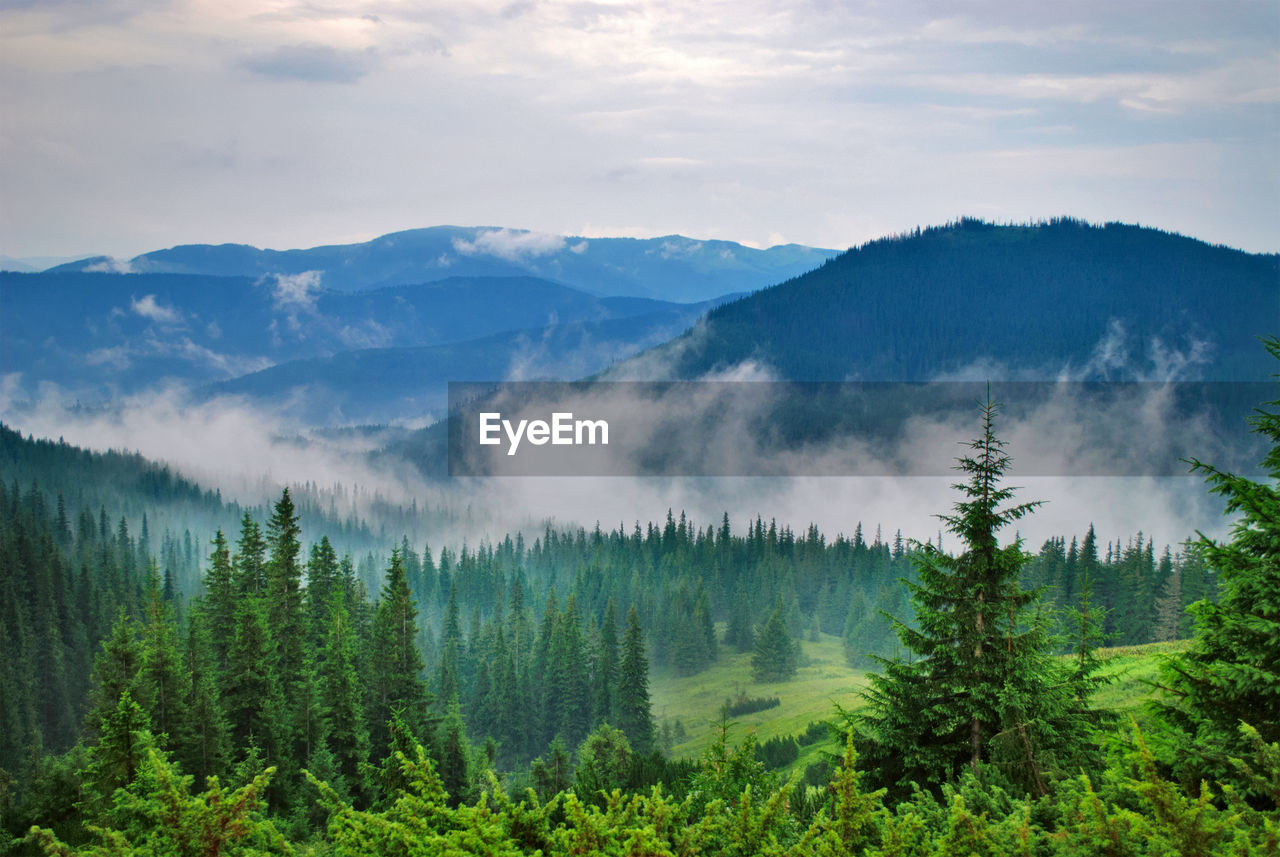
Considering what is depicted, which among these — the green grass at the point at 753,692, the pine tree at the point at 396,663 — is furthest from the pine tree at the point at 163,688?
the green grass at the point at 753,692

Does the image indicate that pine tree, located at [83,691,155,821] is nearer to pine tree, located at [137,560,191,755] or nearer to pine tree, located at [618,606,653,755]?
pine tree, located at [137,560,191,755]

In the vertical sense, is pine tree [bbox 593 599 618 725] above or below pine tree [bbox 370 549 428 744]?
below

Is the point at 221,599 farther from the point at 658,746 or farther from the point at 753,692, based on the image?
the point at 753,692

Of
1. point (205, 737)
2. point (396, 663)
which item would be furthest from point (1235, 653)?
point (396, 663)

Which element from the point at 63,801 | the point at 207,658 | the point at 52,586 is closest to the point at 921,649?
the point at 63,801

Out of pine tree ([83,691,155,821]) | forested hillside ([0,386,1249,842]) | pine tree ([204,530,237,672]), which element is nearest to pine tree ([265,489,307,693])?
forested hillside ([0,386,1249,842])

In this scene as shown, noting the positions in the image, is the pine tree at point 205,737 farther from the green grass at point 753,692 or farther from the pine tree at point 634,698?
the green grass at point 753,692
